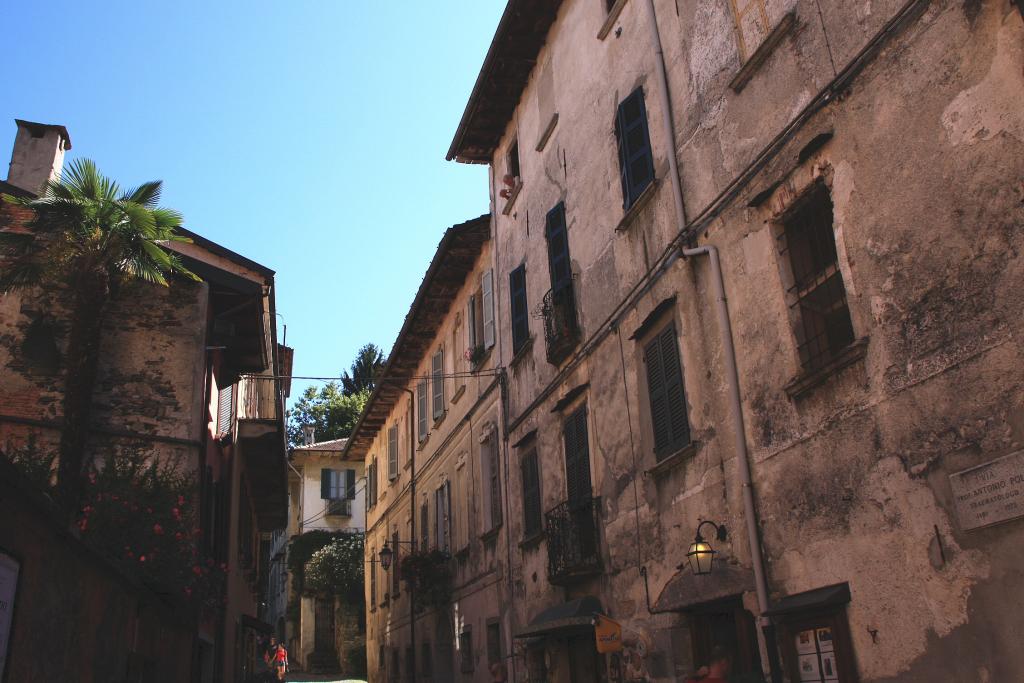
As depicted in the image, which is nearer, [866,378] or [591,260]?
[866,378]

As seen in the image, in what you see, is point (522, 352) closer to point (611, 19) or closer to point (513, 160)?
point (513, 160)

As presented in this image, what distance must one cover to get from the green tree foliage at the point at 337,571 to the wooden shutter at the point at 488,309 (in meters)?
22.2

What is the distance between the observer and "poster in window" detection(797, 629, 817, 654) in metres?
7.17

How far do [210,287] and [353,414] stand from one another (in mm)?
41026

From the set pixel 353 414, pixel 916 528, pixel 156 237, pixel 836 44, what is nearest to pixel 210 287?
pixel 156 237

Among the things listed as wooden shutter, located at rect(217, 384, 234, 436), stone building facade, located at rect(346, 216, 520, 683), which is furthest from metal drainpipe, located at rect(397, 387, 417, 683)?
wooden shutter, located at rect(217, 384, 234, 436)

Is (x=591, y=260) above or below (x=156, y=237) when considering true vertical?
below

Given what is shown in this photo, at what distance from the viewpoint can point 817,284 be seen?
24.6 feet

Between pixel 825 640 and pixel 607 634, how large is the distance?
3332 millimetres

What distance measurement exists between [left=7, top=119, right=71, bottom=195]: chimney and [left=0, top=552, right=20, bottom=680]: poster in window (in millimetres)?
12440

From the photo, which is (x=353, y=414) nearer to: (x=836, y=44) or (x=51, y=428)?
(x=51, y=428)

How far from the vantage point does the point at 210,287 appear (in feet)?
50.3

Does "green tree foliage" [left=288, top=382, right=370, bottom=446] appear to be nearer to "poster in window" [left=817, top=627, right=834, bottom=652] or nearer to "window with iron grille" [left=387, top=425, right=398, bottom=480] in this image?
"window with iron grille" [left=387, top=425, right=398, bottom=480]

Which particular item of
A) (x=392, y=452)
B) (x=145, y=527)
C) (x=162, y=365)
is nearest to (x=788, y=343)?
(x=145, y=527)
